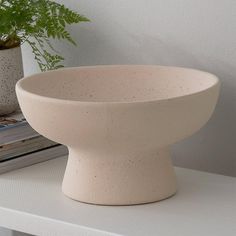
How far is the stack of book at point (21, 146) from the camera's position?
117 centimetres

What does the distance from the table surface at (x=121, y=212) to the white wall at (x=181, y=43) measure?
3.5 inches

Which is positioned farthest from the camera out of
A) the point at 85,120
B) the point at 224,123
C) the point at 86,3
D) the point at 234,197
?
the point at 86,3

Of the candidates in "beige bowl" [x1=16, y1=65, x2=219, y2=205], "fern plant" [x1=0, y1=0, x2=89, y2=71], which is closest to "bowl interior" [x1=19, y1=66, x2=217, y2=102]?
"beige bowl" [x1=16, y1=65, x2=219, y2=205]

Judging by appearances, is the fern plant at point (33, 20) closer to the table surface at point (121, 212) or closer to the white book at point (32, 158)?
the white book at point (32, 158)

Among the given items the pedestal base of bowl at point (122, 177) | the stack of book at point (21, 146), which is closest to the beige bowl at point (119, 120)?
the pedestal base of bowl at point (122, 177)

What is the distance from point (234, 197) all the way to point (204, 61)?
254 mm

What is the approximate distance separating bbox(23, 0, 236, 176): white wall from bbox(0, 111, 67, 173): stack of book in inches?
7.4

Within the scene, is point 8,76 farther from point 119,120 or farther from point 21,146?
point 119,120

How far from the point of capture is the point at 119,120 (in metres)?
0.93

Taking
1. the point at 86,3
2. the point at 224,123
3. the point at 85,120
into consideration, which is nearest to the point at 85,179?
the point at 85,120

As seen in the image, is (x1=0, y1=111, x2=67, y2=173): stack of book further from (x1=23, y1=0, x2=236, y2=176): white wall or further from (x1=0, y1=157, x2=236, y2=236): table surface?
(x1=23, y1=0, x2=236, y2=176): white wall

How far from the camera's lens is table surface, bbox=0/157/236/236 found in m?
0.94

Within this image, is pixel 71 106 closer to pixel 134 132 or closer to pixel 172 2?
pixel 134 132

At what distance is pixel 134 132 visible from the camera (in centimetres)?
94
